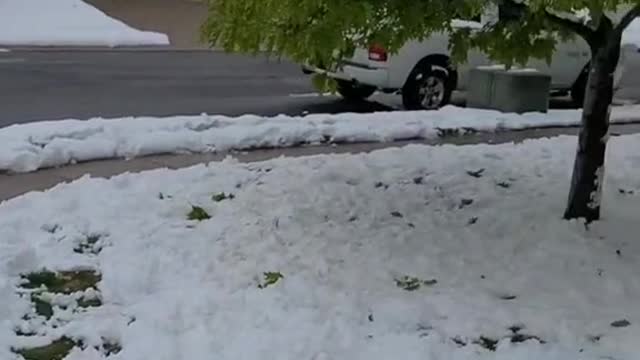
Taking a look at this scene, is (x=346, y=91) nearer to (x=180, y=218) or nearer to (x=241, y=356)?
(x=180, y=218)

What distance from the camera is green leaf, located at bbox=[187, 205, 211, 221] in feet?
23.7

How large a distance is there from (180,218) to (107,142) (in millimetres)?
2990

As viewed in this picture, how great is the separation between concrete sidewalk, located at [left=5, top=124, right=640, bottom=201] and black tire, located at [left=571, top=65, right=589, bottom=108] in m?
3.63

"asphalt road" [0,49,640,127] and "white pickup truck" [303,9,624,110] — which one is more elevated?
"white pickup truck" [303,9,624,110]

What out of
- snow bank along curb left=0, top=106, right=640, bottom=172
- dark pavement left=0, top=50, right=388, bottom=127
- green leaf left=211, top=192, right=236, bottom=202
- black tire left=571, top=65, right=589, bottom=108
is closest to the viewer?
green leaf left=211, top=192, right=236, bottom=202

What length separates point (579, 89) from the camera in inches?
621

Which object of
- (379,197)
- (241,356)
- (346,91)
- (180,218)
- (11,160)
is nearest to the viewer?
(241,356)

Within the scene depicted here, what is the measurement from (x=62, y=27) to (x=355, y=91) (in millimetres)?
10936

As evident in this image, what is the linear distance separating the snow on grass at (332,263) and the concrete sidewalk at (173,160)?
54 centimetres

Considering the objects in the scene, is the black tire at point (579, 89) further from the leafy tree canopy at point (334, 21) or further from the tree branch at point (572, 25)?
the leafy tree canopy at point (334, 21)

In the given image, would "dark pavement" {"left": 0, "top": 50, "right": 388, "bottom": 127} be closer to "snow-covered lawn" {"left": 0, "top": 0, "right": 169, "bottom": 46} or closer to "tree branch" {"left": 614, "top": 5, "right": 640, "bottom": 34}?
"snow-covered lawn" {"left": 0, "top": 0, "right": 169, "bottom": 46}

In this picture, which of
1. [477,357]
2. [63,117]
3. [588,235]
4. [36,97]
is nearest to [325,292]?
[477,357]

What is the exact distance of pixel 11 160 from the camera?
30.0ft

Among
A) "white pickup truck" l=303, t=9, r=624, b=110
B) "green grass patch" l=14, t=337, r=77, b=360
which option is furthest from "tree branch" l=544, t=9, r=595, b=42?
"white pickup truck" l=303, t=9, r=624, b=110
